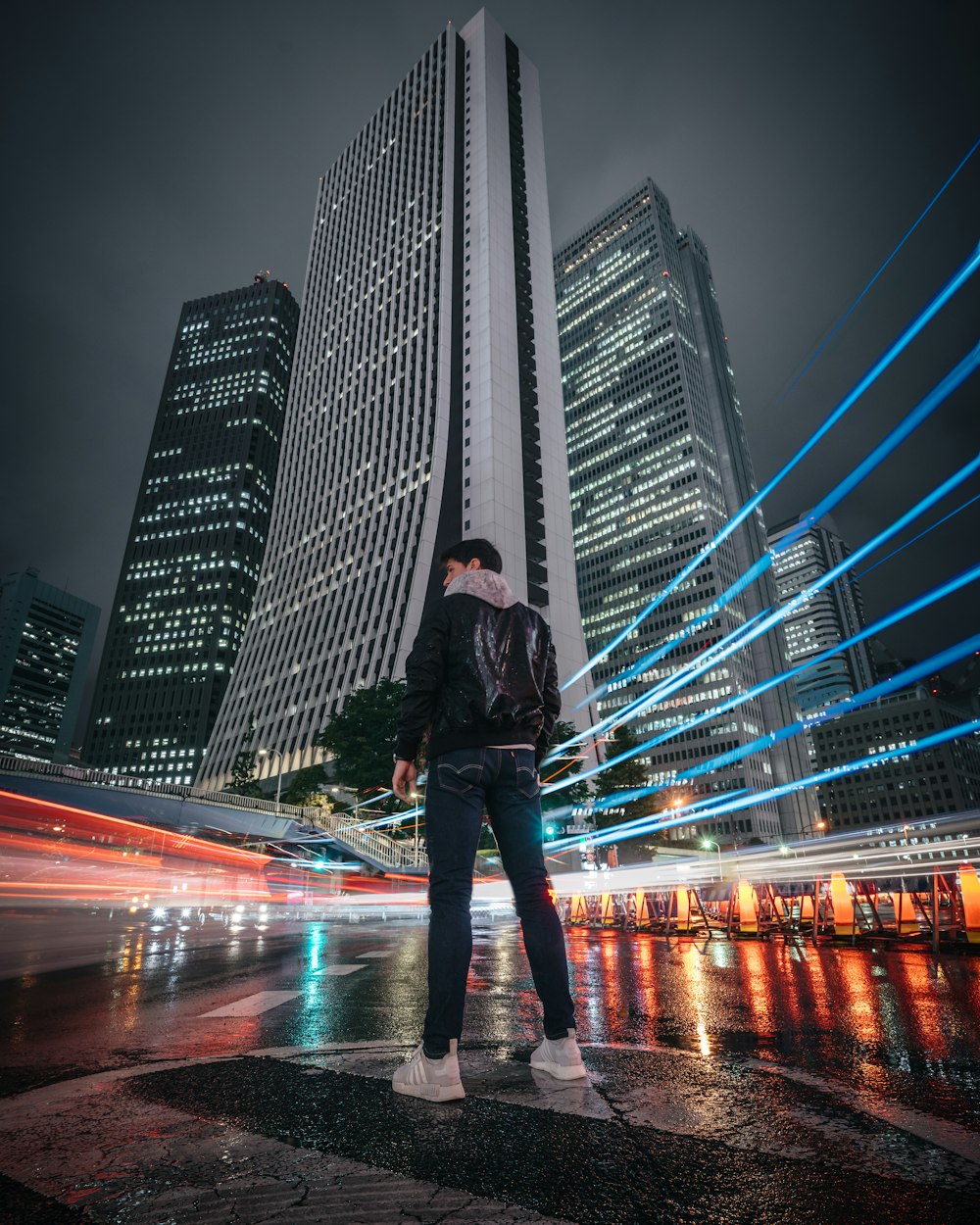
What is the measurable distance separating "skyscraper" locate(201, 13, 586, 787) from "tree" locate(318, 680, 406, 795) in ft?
50.9

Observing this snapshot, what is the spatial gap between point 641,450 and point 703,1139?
154748 millimetres

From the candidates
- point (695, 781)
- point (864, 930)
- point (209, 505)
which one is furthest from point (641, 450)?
point (864, 930)

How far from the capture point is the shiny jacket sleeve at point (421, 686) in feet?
9.75

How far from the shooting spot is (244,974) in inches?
243

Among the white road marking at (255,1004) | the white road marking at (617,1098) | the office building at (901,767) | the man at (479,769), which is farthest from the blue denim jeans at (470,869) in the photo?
the office building at (901,767)

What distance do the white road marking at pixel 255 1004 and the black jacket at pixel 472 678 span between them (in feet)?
7.82

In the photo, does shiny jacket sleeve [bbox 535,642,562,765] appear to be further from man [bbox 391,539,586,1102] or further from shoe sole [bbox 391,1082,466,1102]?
shoe sole [bbox 391,1082,466,1102]

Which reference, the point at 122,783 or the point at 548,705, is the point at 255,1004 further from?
the point at 122,783

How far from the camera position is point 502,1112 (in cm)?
198

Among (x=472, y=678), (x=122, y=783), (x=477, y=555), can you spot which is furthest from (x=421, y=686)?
(x=122, y=783)

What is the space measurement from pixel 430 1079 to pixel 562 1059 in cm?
53

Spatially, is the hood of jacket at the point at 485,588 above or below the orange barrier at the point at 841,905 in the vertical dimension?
above

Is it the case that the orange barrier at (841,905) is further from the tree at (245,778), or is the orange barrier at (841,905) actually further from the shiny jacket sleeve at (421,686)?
the tree at (245,778)

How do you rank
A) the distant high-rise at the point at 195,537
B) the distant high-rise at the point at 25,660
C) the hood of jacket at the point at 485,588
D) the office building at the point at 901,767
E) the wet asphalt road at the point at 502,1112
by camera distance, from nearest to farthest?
1. the wet asphalt road at the point at 502,1112
2. the hood of jacket at the point at 485,588
3. the distant high-rise at the point at 195,537
4. the office building at the point at 901,767
5. the distant high-rise at the point at 25,660
